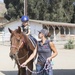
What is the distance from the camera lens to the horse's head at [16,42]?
7.00 m

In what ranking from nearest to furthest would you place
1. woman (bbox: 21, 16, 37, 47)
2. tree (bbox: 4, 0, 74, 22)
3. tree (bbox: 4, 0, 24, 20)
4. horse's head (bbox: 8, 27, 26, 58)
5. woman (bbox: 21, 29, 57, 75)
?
woman (bbox: 21, 29, 57, 75)
horse's head (bbox: 8, 27, 26, 58)
woman (bbox: 21, 16, 37, 47)
tree (bbox: 4, 0, 74, 22)
tree (bbox: 4, 0, 24, 20)

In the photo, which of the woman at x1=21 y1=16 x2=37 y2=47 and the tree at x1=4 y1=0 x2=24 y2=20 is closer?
the woman at x1=21 y1=16 x2=37 y2=47

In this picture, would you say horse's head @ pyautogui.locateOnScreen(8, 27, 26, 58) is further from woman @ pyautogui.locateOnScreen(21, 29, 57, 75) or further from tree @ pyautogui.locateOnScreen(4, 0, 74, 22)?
tree @ pyautogui.locateOnScreen(4, 0, 74, 22)

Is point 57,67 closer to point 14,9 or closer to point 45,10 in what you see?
point 45,10

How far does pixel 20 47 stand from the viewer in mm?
7363

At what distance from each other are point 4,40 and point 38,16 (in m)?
22.6

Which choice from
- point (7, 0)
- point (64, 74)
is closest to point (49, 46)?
point (64, 74)

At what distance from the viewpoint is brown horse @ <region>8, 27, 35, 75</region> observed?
23.2 feet

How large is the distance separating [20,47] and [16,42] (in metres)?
0.23

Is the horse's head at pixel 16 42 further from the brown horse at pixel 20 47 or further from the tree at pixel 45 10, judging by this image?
the tree at pixel 45 10

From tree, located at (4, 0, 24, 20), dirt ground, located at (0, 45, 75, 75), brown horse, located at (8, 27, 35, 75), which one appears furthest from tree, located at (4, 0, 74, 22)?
brown horse, located at (8, 27, 35, 75)

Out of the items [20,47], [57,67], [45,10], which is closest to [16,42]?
[20,47]

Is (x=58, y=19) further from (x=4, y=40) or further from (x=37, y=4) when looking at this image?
(x=4, y=40)

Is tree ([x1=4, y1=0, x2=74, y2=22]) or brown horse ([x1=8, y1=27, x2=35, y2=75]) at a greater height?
brown horse ([x1=8, y1=27, x2=35, y2=75])
